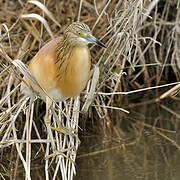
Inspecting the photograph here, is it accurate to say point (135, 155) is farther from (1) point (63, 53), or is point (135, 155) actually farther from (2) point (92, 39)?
(2) point (92, 39)

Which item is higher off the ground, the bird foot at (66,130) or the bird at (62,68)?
the bird at (62,68)

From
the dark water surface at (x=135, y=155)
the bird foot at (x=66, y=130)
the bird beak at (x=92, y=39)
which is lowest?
the dark water surface at (x=135, y=155)

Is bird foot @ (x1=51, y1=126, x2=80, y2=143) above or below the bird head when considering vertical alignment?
below

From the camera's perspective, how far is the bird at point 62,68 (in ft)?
5.71

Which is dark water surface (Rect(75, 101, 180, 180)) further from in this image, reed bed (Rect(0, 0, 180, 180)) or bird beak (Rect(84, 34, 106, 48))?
bird beak (Rect(84, 34, 106, 48))

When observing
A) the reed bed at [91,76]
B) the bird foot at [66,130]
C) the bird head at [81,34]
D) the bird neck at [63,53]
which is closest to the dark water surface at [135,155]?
the reed bed at [91,76]

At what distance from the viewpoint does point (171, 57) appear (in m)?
3.12

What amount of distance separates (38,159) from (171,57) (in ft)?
4.23

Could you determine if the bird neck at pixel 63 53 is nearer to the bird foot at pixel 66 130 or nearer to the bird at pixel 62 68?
the bird at pixel 62 68

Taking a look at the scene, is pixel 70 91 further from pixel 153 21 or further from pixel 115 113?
pixel 153 21

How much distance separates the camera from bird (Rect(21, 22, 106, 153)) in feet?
5.71

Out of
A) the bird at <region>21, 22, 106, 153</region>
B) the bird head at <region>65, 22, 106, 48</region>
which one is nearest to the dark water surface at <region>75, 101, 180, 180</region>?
the bird at <region>21, 22, 106, 153</region>

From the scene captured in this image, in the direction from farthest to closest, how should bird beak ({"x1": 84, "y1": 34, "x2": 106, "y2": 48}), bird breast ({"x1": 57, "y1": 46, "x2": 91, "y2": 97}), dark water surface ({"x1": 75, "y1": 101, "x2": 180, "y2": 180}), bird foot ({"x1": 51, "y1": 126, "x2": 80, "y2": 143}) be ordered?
1. dark water surface ({"x1": 75, "y1": 101, "x2": 180, "y2": 180})
2. bird foot ({"x1": 51, "y1": 126, "x2": 80, "y2": 143})
3. bird breast ({"x1": 57, "y1": 46, "x2": 91, "y2": 97})
4. bird beak ({"x1": 84, "y1": 34, "x2": 106, "y2": 48})

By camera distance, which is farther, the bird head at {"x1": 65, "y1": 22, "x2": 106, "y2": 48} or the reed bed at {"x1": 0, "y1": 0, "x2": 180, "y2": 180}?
the reed bed at {"x1": 0, "y1": 0, "x2": 180, "y2": 180}
